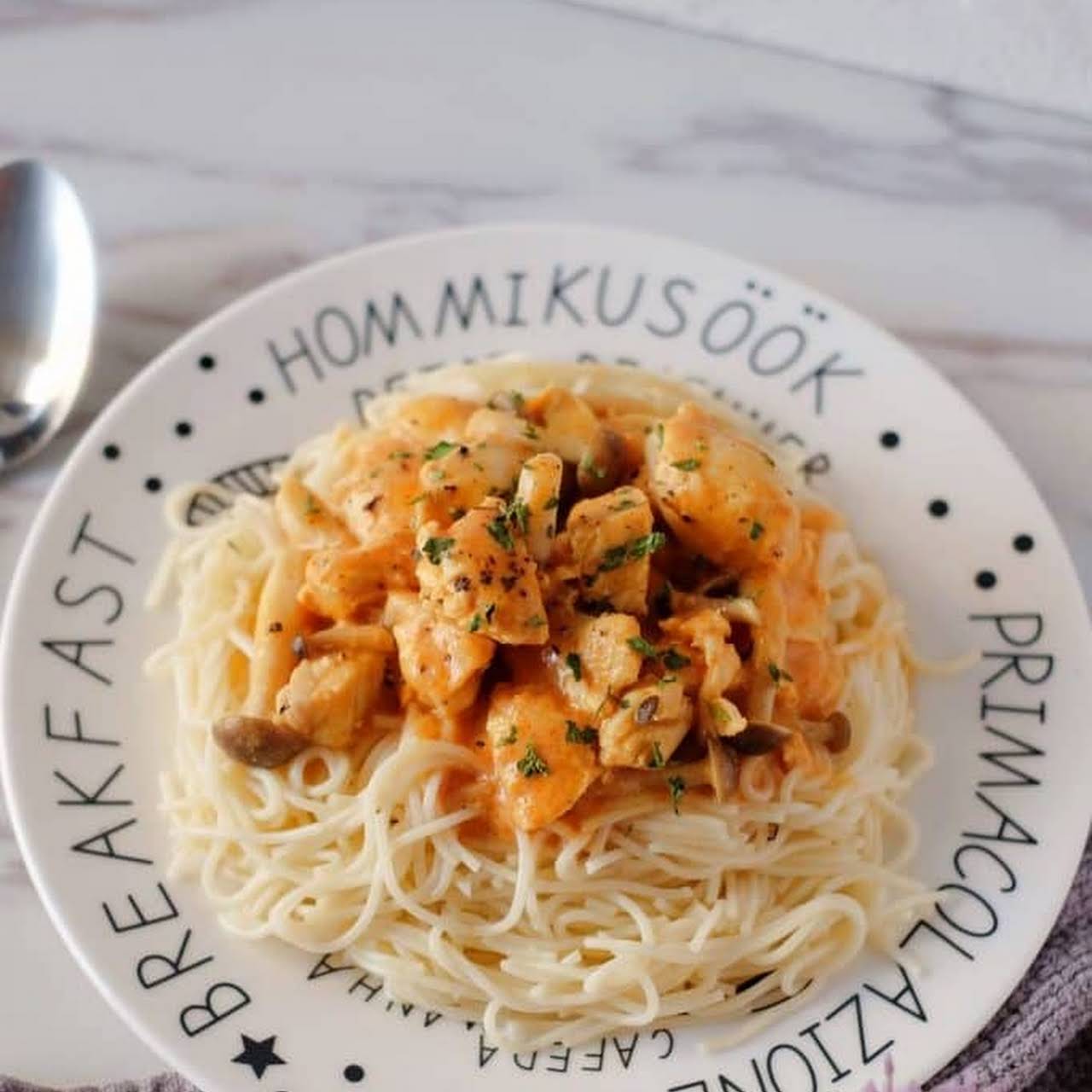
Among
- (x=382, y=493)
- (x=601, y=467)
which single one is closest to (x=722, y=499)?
(x=601, y=467)

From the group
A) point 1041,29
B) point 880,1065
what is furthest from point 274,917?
point 1041,29

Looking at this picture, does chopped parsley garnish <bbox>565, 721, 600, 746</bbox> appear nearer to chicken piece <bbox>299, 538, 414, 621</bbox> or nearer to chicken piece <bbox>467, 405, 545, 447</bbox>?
chicken piece <bbox>299, 538, 414, 621</bbox>

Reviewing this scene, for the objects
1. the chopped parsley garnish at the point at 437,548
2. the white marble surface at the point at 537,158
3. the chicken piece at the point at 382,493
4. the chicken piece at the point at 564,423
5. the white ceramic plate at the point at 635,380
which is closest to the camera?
the white ceramic plate at the point at 635,380

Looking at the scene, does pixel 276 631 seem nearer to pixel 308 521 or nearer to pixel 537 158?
pixel 308 521

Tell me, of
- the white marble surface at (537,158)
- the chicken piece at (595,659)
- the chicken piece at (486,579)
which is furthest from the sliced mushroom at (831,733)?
the white marble surface at (537,158)

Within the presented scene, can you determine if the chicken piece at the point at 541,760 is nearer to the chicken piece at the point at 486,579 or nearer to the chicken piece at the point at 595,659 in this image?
the chicken piece at the point at 595,659
